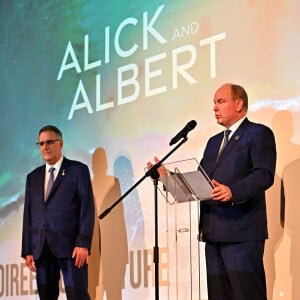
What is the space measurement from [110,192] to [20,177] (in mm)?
983

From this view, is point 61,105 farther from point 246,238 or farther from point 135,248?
point 246,238

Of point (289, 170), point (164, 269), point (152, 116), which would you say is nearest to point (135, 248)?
point (164, 269)

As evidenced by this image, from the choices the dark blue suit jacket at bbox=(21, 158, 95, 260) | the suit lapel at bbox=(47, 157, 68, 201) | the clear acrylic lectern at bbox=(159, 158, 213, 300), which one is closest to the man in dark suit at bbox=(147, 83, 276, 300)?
the clear acrylic lectern at bbox=(159, 158, 213, 300)

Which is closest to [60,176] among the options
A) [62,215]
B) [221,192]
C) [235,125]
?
[62,215]

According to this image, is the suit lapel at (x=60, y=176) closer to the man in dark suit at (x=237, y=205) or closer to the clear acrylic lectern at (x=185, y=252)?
the clear acrylic lectern at (x=185, y=252)

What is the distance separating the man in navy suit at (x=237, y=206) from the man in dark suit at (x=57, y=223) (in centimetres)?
105

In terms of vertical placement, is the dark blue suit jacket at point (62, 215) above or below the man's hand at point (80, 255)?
above

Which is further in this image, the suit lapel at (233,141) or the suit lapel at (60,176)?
the suit lapel at (60,176)

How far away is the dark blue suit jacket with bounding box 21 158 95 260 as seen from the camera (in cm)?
424

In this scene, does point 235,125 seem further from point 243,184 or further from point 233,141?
point 243,184

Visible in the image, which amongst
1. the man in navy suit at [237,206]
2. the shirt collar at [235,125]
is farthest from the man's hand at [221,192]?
the shirt collar at [235,125]

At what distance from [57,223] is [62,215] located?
0.06m

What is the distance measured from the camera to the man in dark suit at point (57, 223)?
166 inches

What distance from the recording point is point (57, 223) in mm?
4277
